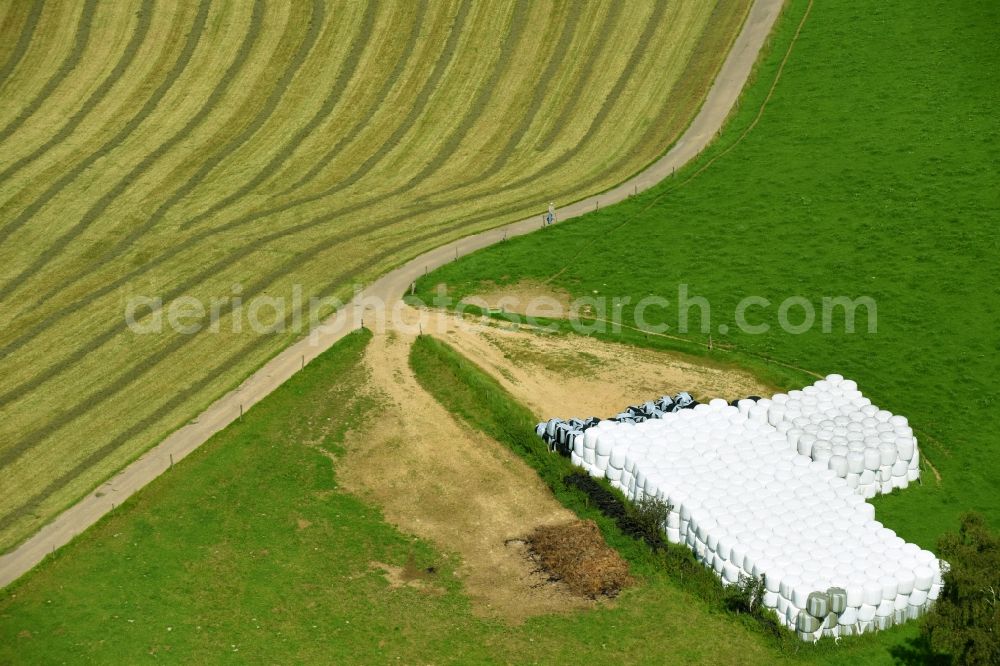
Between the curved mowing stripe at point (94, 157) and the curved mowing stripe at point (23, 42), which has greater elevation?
the curved mowing stripe at point (23, 42)

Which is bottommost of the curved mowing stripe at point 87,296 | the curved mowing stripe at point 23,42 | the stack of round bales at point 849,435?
the stack of round bales at point 849,435

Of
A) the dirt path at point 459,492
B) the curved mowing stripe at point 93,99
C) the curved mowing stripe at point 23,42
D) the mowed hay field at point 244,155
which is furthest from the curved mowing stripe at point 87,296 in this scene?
the curved mowing stripe at point 23,42

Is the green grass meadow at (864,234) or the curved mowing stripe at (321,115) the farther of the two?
the curved mowing stripe at (321,115)

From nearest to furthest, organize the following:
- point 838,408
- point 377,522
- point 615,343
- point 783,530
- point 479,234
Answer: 1. point 783,530
2. point 377,522
3. point 838,408
4. point 615,343
5. point 479,234

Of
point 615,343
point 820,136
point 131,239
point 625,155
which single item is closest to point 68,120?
point 131,239

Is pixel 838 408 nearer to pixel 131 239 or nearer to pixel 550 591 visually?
pixel 550 591

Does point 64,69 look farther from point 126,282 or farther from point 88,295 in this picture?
point 88,295

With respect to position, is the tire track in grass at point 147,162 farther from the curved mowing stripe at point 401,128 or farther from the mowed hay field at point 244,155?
the curved mowing stripe at point 401,128
